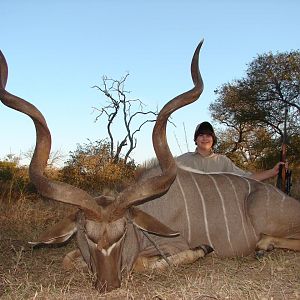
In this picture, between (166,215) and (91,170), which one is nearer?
(166,215)

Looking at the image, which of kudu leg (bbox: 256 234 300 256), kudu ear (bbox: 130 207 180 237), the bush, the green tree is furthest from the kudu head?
the green tree

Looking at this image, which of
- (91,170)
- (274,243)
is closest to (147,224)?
(274,243)

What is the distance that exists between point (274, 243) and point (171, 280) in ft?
3.36

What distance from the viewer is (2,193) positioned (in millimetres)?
6246

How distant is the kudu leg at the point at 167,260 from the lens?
2.93m

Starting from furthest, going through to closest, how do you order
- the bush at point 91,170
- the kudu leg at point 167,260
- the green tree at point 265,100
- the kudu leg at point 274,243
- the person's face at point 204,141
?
1. the green tree at point 265,100
2. the bush at point 91,170
3. the person's face at point 204,141
4. the kudu leg at point 274,243
5. the kudu leg at point 167,260

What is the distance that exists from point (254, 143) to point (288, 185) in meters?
7.87

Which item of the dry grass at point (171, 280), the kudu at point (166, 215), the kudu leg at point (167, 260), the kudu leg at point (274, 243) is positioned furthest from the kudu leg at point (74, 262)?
the kudu leg at point (274, 243)

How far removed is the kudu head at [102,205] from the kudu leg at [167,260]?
236 millimetres

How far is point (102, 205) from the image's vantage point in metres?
2.70

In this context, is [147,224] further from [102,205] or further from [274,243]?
[274,243]

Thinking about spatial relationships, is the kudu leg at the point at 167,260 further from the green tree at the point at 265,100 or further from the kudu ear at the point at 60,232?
the green tree at the point at 265,100

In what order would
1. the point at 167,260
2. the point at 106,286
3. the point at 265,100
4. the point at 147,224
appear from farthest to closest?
the point at 265,100 → the point at 167,260 → the point at 147,224 → the point at 106,286

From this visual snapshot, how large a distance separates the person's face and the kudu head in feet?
3.81
